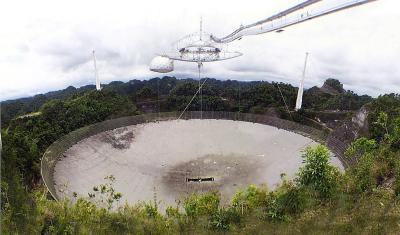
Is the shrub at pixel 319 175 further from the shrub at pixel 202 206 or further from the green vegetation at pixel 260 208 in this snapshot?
the shrub at pixel 202 206

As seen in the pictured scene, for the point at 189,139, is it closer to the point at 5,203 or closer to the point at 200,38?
the point at 200,38

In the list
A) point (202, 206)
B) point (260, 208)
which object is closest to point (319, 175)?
point (260, 208)

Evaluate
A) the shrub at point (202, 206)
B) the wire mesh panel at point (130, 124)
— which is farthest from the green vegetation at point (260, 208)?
the wire mesh panel at point (130, 124)

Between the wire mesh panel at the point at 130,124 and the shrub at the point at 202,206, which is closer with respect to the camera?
the shrub at the point at 202,206

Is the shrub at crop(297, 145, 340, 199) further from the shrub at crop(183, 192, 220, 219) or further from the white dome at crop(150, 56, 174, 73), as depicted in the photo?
the white dome at crop(150, 56, 174, 73)

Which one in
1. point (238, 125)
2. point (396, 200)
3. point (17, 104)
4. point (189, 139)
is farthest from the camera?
point (17, 104)

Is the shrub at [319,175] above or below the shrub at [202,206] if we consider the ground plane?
above

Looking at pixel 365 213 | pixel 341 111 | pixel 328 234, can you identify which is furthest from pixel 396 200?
Answer: pixel 341 111
